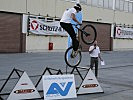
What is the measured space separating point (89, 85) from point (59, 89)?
1.74 m

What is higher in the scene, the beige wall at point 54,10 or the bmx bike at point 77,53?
the beige wall at point 54,10

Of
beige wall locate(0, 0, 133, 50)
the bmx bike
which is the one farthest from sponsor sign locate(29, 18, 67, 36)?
the bmx bike

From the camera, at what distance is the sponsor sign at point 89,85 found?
1216 cm

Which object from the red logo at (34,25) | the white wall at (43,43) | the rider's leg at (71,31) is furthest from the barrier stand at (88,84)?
Answer: the red logo at (34,25)

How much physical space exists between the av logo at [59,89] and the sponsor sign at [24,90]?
1.72ft

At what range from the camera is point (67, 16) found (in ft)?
37.9

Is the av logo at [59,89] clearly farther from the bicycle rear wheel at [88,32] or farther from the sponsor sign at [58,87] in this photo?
the bicycle rear wheel at [88,32]

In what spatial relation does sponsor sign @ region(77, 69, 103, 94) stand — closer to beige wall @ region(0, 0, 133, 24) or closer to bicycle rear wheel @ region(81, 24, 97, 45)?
bicycle rear wheel @ region(81, 24, 97, 45)

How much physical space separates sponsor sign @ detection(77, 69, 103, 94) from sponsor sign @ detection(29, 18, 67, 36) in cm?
1877

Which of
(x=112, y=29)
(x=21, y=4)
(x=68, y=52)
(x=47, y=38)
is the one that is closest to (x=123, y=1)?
(x=112, y=29)

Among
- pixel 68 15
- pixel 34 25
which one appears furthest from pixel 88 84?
pixel 34 25

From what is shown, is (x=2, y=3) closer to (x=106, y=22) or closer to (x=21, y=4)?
(x=21, y=4)

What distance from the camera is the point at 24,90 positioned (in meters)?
10.7

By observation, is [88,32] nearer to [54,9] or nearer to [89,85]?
[89,85]
